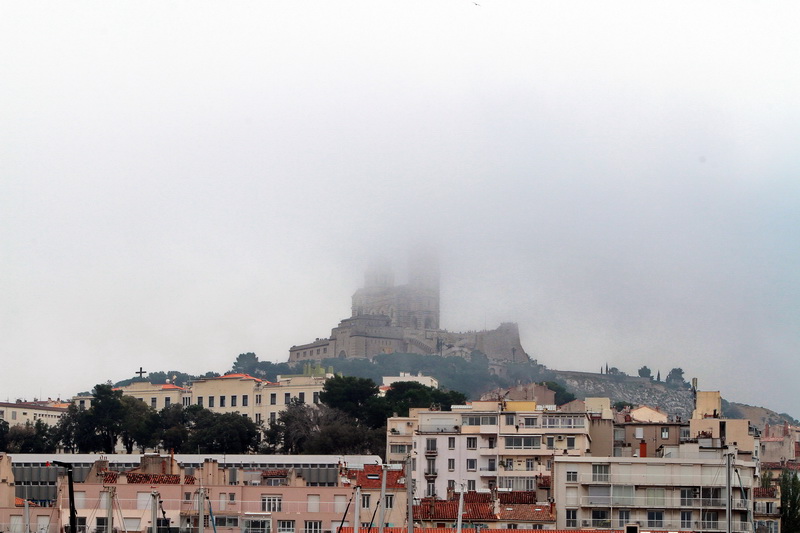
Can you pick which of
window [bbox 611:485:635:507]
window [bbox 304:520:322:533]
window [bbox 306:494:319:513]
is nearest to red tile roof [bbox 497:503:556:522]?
window [bbox 611:485:635:507]

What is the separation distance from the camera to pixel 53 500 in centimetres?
8038

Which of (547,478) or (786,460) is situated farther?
(786,460)

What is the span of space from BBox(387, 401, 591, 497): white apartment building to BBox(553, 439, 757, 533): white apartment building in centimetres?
1931

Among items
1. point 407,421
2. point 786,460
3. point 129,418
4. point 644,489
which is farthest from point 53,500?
point 786,460

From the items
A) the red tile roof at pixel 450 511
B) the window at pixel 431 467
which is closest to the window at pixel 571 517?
the red tile roof at pixel 450 511

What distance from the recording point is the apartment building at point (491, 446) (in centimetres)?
10300

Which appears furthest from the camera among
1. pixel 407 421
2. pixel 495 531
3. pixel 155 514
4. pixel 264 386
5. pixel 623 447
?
pixel 264 386

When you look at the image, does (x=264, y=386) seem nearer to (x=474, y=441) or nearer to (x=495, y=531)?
(x=474, y=441)

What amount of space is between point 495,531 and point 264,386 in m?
130

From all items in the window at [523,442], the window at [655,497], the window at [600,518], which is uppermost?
the window at [523,442]

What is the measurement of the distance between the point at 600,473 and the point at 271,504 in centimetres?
1738

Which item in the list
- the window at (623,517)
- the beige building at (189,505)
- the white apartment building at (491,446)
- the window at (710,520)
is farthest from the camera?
the white apartment building at (491,446)

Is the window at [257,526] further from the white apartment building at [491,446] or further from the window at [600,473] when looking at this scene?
the white apartment building at [491,446]

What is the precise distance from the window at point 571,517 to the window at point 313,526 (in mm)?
13087
